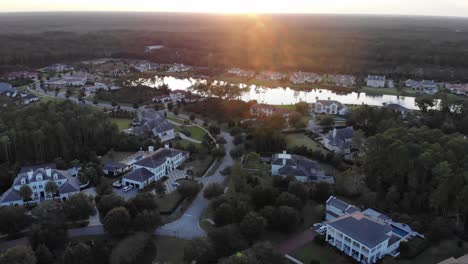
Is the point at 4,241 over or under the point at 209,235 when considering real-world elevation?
under

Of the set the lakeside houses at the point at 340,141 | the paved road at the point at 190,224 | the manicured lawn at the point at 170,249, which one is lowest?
the manicured lawn at the point at 170,249

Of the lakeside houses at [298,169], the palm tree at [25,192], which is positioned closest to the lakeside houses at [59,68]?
the palm tree at [25,192]

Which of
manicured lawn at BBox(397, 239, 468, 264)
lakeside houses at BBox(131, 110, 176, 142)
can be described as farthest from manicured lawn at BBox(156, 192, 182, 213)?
manicured lawn at BBox(397, 239, 468, 264)

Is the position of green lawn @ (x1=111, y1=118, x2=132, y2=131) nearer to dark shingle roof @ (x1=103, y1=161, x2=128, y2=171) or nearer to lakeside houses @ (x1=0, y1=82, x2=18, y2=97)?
dark shingle roof @ (x1=103, y1=161, x2=128, y2=171)

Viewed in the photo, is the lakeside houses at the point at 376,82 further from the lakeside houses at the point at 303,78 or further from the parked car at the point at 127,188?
the parked car at the point at 127,188

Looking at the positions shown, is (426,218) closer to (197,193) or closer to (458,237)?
(458,237)

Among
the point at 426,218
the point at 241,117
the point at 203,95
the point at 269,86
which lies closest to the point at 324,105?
the point at 241,117
